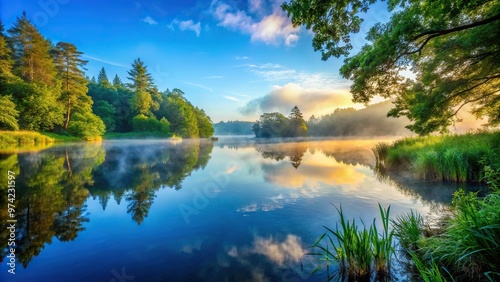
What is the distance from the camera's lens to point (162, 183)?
10445 mm

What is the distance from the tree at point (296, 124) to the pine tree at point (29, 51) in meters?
80.6

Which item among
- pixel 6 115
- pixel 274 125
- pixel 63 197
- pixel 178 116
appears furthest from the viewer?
pixel 274 125

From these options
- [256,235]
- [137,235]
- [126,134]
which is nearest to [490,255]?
[256,235]

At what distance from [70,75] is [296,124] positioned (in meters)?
78.9

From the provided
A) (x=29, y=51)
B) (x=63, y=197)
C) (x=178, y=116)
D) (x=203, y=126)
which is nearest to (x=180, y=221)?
(x=63, y=197)

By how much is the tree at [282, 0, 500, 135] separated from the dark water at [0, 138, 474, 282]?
464 cm

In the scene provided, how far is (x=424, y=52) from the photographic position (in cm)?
1102

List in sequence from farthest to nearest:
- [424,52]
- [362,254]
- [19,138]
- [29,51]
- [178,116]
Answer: [178,116] → [29,51] → [19,138] → [424,52] → [362,254]

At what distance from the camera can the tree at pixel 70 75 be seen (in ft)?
162

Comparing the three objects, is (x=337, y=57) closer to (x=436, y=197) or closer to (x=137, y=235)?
(x=436, y=197)

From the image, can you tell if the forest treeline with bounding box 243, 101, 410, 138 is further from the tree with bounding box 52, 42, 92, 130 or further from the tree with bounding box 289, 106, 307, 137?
the tree with bounding box 52, 42, 92, 130

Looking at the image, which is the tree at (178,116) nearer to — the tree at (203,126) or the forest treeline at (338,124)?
the tree at (203,126)

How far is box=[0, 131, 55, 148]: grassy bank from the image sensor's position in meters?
26.6

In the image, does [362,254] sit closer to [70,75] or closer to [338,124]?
[70,75]
